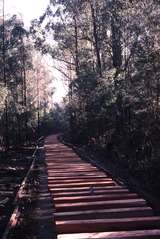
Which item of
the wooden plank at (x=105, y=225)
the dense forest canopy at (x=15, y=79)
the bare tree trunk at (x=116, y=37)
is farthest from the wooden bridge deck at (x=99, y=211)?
the dense forest canopy at (x=15, y=79)

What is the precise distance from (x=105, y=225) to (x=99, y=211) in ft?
3.27

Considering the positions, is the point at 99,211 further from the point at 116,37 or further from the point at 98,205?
the point at 116,37

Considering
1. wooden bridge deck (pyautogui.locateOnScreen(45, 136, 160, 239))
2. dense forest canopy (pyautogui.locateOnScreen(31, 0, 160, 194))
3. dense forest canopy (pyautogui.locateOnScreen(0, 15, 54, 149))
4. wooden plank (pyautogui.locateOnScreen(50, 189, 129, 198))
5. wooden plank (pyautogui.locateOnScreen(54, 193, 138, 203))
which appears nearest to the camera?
wooden bridge deck (pyautogui.locateOnScreen(45, 136, 160, 239))

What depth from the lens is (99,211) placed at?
8.62 meters

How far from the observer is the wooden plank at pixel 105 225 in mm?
7574

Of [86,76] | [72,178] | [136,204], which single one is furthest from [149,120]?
[86,76]

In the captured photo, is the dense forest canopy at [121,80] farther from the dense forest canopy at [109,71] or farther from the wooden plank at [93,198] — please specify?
the wooden plank at [93,198]

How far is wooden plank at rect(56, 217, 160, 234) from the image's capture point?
298 inches

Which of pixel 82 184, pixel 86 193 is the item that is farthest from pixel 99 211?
pixel 82 184

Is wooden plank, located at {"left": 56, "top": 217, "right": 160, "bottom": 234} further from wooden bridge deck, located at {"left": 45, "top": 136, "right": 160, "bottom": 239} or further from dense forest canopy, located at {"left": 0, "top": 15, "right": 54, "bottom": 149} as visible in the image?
dense forest canopy, located at {"left": 0, "top": 15, "right": 54, "bottom": 149}

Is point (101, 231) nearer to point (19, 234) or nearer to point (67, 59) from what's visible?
point (19, 234)

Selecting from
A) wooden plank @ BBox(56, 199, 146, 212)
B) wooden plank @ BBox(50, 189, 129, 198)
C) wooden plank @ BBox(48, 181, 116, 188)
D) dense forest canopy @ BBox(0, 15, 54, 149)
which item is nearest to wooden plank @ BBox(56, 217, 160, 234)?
wooden plank @ BBox(56, 199, 146, 212)

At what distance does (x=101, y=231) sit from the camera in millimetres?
7547

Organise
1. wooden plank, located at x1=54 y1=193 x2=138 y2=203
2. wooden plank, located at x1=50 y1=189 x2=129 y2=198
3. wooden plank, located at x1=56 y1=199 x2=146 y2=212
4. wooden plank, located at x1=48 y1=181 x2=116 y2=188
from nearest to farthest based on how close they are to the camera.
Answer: wooden plank, located at x1=56 y1=199 x2=146 y2=212
wooden plank, located at x1=54 y1=193 x2=138 y2=203
wooden plank, located at x1=50 y1=189 x2=129 y2=198
wooden plank, located at x1=48 y1=181 x2=116 y2=188
